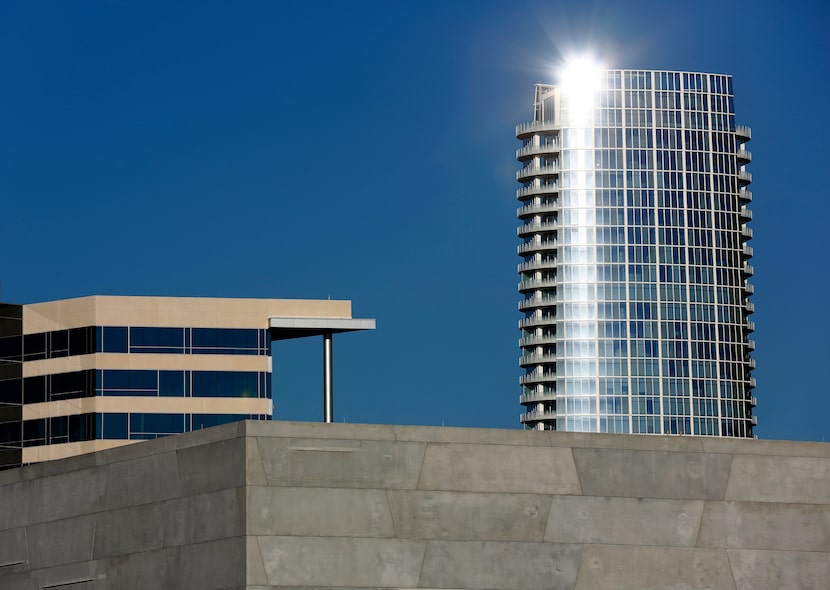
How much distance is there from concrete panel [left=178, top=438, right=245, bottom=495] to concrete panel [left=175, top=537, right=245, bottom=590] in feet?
2.84

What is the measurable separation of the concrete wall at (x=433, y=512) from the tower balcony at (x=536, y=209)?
173 meters

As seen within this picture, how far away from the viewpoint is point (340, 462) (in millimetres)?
23219

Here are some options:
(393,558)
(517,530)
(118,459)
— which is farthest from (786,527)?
(118,459)

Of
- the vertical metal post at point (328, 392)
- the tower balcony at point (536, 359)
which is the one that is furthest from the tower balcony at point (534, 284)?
the vertical metal post at point (328, 392)

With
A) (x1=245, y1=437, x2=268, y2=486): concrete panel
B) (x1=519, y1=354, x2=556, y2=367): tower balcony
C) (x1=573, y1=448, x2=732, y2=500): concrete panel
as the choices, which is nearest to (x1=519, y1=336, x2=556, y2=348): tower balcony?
(x1=519, y1=354, x2=556, y2=367): tower balcony

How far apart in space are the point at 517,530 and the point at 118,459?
21.9 ft

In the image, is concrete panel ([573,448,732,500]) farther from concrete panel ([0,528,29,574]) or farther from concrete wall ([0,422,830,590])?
concrete panel ([0,528,29,574])

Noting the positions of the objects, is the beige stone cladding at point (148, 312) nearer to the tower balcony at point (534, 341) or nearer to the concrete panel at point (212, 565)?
the concrete panel at point (212, 565)

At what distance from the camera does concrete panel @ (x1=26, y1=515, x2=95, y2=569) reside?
2550 centimetres

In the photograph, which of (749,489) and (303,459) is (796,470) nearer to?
(749,489)

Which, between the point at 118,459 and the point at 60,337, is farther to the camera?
the point at 60,337

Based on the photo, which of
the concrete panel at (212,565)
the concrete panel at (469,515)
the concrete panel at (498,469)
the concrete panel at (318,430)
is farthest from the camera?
the concrete panel at (498,469)

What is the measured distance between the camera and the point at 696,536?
24797 mm

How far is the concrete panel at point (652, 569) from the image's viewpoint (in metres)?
24.2
